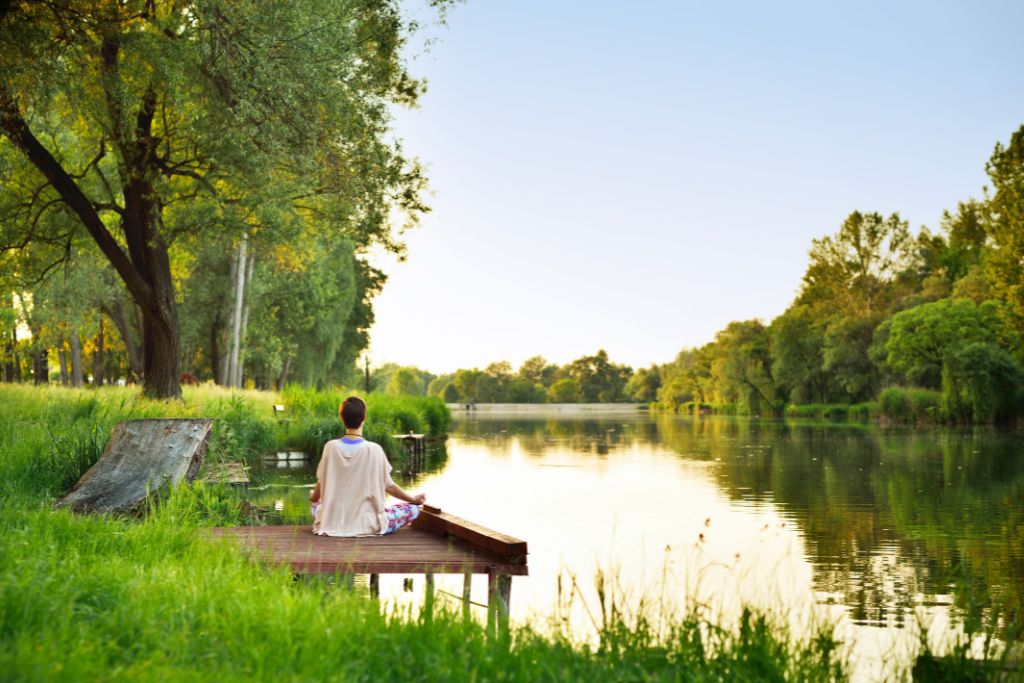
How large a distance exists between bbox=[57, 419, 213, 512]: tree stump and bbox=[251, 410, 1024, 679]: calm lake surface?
2.46 m

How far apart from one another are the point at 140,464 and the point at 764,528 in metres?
6.34

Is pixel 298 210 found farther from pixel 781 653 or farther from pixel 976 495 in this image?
Result: pixel 781 653

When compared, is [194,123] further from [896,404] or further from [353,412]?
[896,404]

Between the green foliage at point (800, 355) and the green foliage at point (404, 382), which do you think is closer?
the green foliage at point (800, 355)

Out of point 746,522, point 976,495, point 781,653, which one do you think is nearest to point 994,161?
point 976,495

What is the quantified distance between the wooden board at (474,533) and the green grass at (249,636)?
129cm

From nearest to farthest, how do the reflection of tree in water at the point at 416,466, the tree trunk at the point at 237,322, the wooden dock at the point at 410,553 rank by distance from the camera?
the wooden dock at the point at 410,553 < the reflection of tree in water at the point at 416,466 < the tree trunk at the point at 237,322

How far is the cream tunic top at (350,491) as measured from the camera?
330 inches

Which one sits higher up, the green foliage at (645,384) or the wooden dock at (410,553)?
the green foliage at (645,384)

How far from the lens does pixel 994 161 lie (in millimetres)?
43062

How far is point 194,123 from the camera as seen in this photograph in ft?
59.0

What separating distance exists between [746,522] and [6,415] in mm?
11459

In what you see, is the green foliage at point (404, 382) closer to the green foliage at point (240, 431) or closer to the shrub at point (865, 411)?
the shrub at point (865, 411)

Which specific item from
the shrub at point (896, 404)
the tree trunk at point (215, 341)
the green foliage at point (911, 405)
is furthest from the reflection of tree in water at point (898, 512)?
the tree trunk at point (215, 341)
